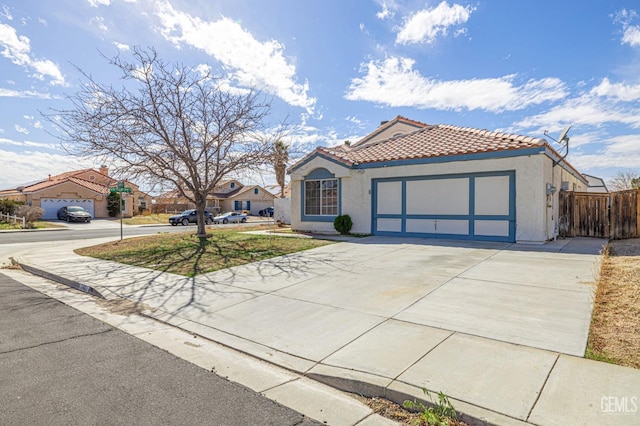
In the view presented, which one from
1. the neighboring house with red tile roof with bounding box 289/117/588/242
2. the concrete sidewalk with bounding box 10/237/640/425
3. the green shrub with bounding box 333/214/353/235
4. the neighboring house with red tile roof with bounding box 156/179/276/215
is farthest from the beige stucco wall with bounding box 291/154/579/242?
the neighboring house with red tile roof with bounding box 156/179/276/215

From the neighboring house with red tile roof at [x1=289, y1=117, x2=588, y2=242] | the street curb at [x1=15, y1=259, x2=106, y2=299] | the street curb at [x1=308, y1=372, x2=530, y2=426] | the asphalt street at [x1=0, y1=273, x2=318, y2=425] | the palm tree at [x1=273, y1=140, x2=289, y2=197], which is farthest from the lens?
the palm tree at [x1=273, y1=140, x2=289, y2=197]

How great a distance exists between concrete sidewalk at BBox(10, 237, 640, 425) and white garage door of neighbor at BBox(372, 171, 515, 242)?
9.23ft

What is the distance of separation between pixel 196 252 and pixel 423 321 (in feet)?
28.9

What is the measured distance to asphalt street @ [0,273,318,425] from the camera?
9.95ft

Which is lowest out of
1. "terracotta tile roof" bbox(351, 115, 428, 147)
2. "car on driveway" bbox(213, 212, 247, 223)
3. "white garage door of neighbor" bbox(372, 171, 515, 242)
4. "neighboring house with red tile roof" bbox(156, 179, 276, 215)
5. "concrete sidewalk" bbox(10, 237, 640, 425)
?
"concrete sidewalk" bbox(10, 237, 640, 425)

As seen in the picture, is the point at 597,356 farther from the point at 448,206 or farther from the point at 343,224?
the point at 343,224

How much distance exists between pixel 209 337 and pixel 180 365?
2.72ft

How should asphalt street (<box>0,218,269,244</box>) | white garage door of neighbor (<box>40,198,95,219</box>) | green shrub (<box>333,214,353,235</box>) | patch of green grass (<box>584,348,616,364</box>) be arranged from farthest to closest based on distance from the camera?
white garage door of neighbor (<box>40,198,95,219</box>)
asphalt street (<box>0,218,269,244</box>)
green shrub (<box>333,214,353,235</box>)
patch of green grass (<box>584,348,616,364</box>)

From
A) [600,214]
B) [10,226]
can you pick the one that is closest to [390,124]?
[600,214]

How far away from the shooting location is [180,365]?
13.3ft

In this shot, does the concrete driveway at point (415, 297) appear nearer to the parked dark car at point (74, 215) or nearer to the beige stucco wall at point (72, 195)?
the parked dark car at point (74, 215)

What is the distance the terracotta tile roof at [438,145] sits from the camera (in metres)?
12.5

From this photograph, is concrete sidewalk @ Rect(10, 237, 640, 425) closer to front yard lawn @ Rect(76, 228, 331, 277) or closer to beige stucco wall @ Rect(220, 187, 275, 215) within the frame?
front yard lawn @ Rect(76, 228, 331, 277)

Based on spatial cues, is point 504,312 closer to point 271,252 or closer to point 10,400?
point 10,400
